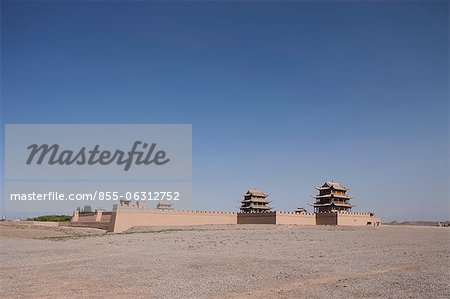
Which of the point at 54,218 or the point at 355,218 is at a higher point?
the point at 355,218

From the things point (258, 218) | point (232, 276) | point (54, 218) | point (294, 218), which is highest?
point (232, 276)

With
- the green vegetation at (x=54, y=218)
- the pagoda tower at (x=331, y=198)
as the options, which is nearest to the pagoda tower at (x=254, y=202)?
the pagoda tower at (x=331, y=198)

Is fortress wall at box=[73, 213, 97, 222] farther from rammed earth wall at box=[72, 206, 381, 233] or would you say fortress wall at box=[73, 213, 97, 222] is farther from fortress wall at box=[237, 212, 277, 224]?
fortress wall at box=[237, 212, 277, 224]

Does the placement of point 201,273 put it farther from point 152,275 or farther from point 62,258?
point 62,258

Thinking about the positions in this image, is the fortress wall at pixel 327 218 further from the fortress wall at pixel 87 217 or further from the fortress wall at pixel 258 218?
the fortress wall at pixel 87 217

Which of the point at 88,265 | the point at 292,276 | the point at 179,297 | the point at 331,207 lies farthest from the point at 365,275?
the point at 331,207

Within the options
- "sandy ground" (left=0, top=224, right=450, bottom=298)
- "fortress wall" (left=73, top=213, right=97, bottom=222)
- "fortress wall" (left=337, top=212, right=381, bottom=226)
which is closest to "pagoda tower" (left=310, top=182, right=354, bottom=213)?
"fortress wall" (left=337, top=212, right=381, bottom=226)

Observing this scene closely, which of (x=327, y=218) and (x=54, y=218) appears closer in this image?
(x=327, y=218)

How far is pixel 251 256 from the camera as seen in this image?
13.4 metres

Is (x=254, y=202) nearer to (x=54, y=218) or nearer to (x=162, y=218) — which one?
(x=162, y=218)

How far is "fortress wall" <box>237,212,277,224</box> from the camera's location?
45775mm

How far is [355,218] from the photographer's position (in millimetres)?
49062

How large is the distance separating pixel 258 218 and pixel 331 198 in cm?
1245

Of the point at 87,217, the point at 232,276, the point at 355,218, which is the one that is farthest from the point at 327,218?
the point at 232,276
